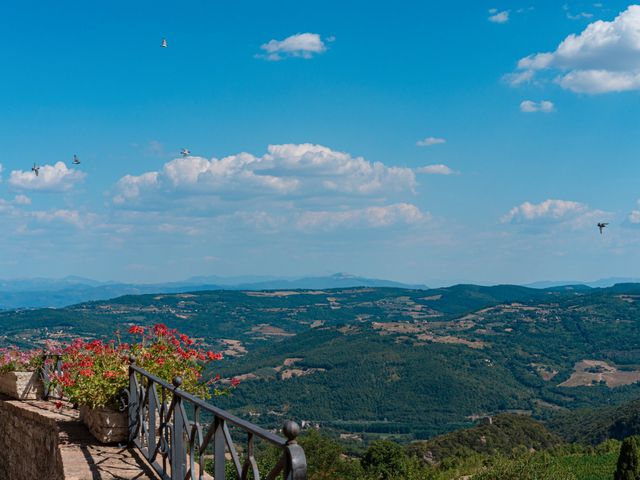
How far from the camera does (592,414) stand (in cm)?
11706

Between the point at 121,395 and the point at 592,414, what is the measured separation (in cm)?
12507

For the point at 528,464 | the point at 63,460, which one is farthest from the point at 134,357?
the point at 528,464

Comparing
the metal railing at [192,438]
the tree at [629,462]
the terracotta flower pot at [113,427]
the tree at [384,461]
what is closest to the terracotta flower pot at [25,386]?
the terracotta flower pot at [113,427]

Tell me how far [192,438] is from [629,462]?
30.0 m

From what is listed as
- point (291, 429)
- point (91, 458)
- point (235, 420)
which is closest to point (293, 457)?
point (291, 429)

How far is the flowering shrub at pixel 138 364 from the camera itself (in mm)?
8062

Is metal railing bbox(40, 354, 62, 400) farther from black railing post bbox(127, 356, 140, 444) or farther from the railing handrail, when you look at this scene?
the railing handrail

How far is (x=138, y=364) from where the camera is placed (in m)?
8.27

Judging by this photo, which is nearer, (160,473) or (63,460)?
(160,473)

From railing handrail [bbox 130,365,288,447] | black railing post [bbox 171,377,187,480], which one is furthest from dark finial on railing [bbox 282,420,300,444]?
black railing post [bbox 171,377,187,480]

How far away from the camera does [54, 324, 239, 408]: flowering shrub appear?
8.06 metres

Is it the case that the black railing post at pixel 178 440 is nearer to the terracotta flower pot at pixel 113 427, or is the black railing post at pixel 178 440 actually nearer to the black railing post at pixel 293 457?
the terracotta flower pot at pixel 113 427

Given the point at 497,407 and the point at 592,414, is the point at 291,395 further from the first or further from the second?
the point at 592,414

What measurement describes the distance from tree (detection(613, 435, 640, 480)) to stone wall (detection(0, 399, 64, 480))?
2814cm
